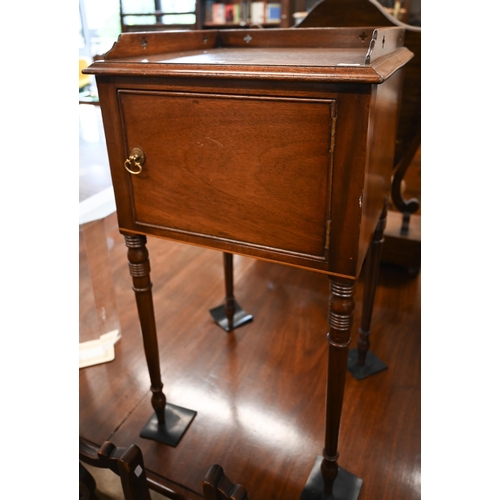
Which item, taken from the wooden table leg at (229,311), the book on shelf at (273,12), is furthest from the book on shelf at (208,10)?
the wooden table leg at (229,311)

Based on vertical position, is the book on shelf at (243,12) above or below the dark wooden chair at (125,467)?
above

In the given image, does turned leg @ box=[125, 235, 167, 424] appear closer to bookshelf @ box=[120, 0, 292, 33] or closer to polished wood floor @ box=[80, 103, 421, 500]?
polished wood floor @ box=[80, 103, 421, 500]

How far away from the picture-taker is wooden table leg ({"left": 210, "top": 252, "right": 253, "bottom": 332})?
1.54 meters

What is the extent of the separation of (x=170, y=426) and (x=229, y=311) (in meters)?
0.48

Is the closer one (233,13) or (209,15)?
(233,13)

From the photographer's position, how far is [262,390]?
1319 mm

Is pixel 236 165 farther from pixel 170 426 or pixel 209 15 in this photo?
pixel 209 15

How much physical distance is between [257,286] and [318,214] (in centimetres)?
113

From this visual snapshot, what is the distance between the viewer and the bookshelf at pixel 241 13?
4281 mm

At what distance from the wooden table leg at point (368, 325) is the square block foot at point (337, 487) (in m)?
0.34

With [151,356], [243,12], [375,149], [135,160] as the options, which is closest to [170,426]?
[151,356]

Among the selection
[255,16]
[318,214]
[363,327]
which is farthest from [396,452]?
[255,16]

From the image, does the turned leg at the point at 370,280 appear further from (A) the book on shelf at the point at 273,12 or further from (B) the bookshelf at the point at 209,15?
(A) the book on shelf at the point at 273,12
